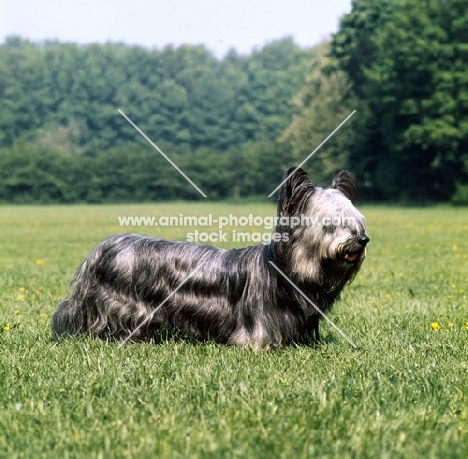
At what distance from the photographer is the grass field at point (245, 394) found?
3.65 m

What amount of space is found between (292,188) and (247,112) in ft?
239

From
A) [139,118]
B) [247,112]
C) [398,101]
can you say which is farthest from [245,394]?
[139,118]

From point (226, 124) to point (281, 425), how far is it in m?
A: 76.2

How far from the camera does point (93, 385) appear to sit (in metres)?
4.74

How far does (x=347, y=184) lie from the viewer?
593 centimetres

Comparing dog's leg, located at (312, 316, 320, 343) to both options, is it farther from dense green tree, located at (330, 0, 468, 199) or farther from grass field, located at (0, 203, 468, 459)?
dense green tree, located at (330, 0, 468, 199)

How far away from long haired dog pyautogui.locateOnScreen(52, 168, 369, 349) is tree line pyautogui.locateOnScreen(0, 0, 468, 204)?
39.5 metres

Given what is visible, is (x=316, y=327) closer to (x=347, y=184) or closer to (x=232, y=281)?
(x=232, y=281)

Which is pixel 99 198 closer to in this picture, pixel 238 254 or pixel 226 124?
pixel 226 124

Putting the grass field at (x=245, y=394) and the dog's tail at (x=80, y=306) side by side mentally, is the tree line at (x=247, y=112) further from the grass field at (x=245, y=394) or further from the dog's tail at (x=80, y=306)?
the dog's tail at (x=80, y=306)

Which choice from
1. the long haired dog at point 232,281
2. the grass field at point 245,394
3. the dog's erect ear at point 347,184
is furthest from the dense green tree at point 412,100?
the long haired dog at point 232,281

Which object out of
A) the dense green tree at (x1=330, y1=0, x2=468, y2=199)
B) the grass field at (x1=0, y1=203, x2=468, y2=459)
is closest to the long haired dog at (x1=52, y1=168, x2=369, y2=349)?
the grass field at (x1=0, y1=203, x2=468, y2=459)

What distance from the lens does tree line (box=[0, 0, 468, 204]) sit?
4700cm

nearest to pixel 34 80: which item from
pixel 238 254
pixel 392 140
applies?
pixel 392 140
